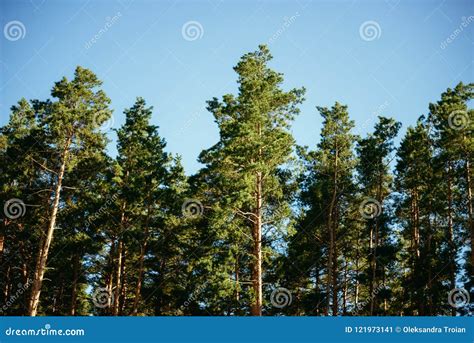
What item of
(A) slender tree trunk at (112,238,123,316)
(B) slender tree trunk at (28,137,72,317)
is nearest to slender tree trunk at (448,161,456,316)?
(A) slender tree trunk at (112,238,123,316)

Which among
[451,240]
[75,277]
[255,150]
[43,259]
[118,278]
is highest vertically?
[255,150]

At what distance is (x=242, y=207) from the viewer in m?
22.3

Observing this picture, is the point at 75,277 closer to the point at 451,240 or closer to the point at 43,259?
the point at 43,259

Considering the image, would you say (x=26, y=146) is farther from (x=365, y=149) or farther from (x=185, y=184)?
(x=365, y=149)

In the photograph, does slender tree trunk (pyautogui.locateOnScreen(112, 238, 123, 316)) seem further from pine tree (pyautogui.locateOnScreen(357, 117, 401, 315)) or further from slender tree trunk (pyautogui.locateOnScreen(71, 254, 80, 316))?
pine tree (pyautogui.locateOnScreen(357, 117, 401, 315))

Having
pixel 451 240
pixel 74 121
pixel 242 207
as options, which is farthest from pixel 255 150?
pixel 451 240

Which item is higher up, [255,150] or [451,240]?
[255,150]

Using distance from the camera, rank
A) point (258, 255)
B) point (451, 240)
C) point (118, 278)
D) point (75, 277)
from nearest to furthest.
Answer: point (258, 255)
point (451, 240)
point (118, 278)
point (75, 277)

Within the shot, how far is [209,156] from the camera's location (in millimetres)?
21969

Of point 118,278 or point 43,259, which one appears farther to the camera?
point 118,278

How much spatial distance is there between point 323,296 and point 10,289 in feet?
78.2

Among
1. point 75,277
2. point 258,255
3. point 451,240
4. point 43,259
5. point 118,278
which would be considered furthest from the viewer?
point 75,277

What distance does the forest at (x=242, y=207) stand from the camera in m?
22.1
